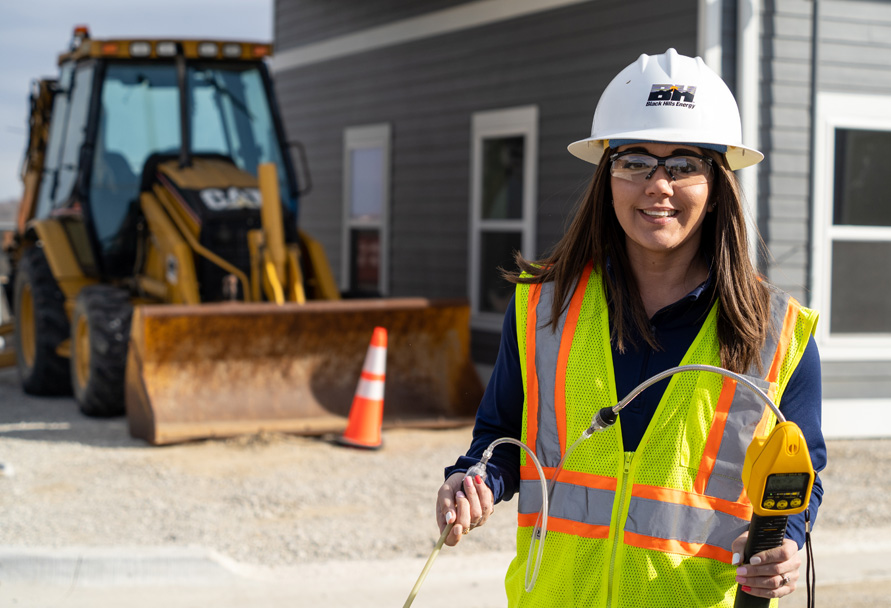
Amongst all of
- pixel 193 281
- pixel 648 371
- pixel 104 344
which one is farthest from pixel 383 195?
pixel 648 371

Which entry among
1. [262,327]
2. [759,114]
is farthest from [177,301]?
[759,114]

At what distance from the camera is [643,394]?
209cm

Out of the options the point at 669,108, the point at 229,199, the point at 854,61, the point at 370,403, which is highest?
the point at 854,61

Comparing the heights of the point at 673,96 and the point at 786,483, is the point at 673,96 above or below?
above

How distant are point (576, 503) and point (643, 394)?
0.25m

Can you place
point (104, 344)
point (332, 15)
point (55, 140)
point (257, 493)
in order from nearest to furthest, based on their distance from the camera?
point (257, 493), point (104, 344), point (55, 140), point (332, 15)

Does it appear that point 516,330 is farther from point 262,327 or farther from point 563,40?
point 563,40

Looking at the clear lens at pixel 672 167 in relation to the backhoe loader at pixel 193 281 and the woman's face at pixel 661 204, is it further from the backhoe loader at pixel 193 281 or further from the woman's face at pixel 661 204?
the backhoe loader at pixel 193 281

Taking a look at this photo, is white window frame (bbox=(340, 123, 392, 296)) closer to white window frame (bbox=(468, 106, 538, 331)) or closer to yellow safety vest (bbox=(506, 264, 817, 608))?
white window frame (bbox=(468, 106, 538, 331))

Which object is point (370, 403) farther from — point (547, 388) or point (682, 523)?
point (682, 523)

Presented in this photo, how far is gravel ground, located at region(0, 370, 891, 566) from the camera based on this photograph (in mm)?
5262

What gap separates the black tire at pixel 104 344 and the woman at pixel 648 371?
6091 millimetres

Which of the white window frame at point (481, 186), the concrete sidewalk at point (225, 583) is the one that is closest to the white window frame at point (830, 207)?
the white window frame at point (481, 186)

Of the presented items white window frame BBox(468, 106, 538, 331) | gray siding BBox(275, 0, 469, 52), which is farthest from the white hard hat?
gray siding BBox(275, 0, 469, 52)
